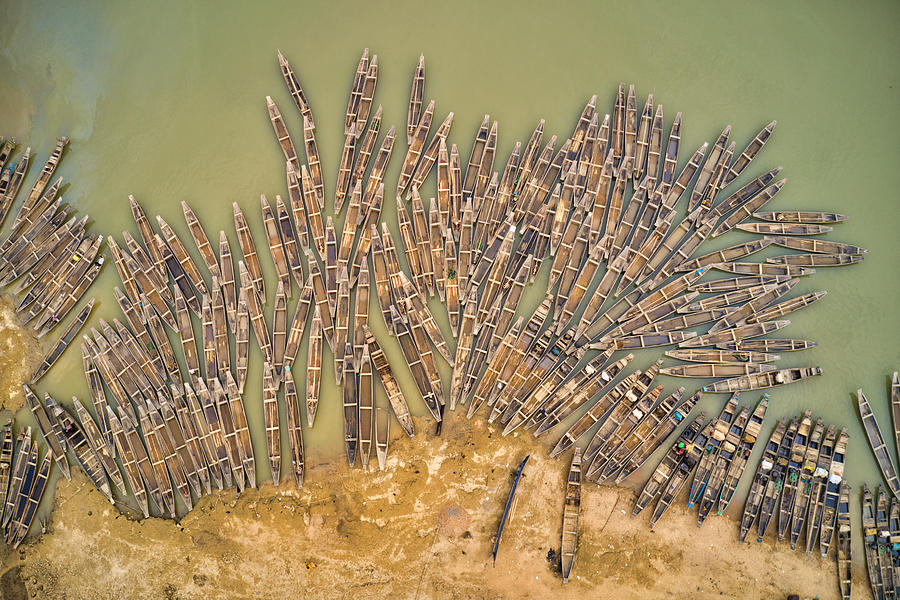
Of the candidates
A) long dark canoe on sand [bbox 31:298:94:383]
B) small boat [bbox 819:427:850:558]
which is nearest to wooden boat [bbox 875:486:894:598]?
small boat [bbox 819:427:850:558]

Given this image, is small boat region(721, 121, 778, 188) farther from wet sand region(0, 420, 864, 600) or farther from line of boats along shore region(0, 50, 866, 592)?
wet sand region(0, 420, 864, 600)

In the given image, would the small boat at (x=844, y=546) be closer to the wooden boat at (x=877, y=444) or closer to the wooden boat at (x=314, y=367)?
the wooden boat at (x=877, y=444)

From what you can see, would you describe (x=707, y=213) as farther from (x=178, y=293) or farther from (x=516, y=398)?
(x=178, y=293)

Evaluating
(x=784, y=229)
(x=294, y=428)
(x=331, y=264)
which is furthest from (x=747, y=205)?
(x=294, y=428)

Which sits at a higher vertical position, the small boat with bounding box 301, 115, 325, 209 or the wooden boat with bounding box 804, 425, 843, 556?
the small boat with bounding box 301, 115, 325, 209

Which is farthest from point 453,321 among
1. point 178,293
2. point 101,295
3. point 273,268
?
point 101,295

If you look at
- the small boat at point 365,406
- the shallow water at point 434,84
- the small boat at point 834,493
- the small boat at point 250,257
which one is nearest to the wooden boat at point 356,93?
the shallow water at point 434,84

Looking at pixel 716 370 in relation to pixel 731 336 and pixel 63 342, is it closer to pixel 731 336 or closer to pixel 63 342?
pixel 731 336
